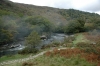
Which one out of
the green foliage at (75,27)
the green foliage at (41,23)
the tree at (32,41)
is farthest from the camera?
the green foliage at (41,23)

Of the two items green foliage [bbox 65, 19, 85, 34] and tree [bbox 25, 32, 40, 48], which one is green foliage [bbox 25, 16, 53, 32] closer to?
green foliage [bbox 65, 19, 85, 34]

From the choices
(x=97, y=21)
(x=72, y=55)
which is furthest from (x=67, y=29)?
(x=72, y=55)

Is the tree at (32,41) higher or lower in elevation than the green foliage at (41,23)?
higher

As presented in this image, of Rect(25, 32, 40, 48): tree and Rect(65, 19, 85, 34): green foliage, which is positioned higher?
Rect(25, 32, 40, 48): tree

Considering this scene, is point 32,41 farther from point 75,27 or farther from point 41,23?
point 41,23

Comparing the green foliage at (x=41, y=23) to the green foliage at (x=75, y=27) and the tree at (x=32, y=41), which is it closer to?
the green foliage at (x=75, y=27)

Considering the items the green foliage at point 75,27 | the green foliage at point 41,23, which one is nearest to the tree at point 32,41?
the green foliage at point 75,27

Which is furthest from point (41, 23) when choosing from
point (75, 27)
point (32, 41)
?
point (32, 41)

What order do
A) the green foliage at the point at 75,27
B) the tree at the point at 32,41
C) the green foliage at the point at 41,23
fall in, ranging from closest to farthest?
the tree at the point at 32,41
the green foliage at the point at 75,27
the green foliage at the point at 41,23

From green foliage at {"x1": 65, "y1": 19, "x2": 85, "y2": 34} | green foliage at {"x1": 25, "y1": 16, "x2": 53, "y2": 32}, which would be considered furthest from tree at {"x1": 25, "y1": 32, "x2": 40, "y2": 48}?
green foliage at {"x1": 25, "y1": 16, "x2": 53, "y2": 32}

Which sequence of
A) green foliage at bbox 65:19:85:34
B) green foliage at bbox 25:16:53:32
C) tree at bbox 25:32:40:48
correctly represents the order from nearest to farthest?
tree at bbox 25:32:40:48 → green foliage at bbox 65:19:85:34 → green foliage at bbox 25:16:53:32

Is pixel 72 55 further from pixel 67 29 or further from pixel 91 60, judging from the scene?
pixel 67 29

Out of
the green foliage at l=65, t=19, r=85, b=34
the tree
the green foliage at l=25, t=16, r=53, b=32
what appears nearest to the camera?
the tree

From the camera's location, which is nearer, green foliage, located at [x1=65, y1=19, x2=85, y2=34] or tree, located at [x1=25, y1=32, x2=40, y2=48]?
tree, located at [x1=25, y1=32, x2=40, y2=48]
